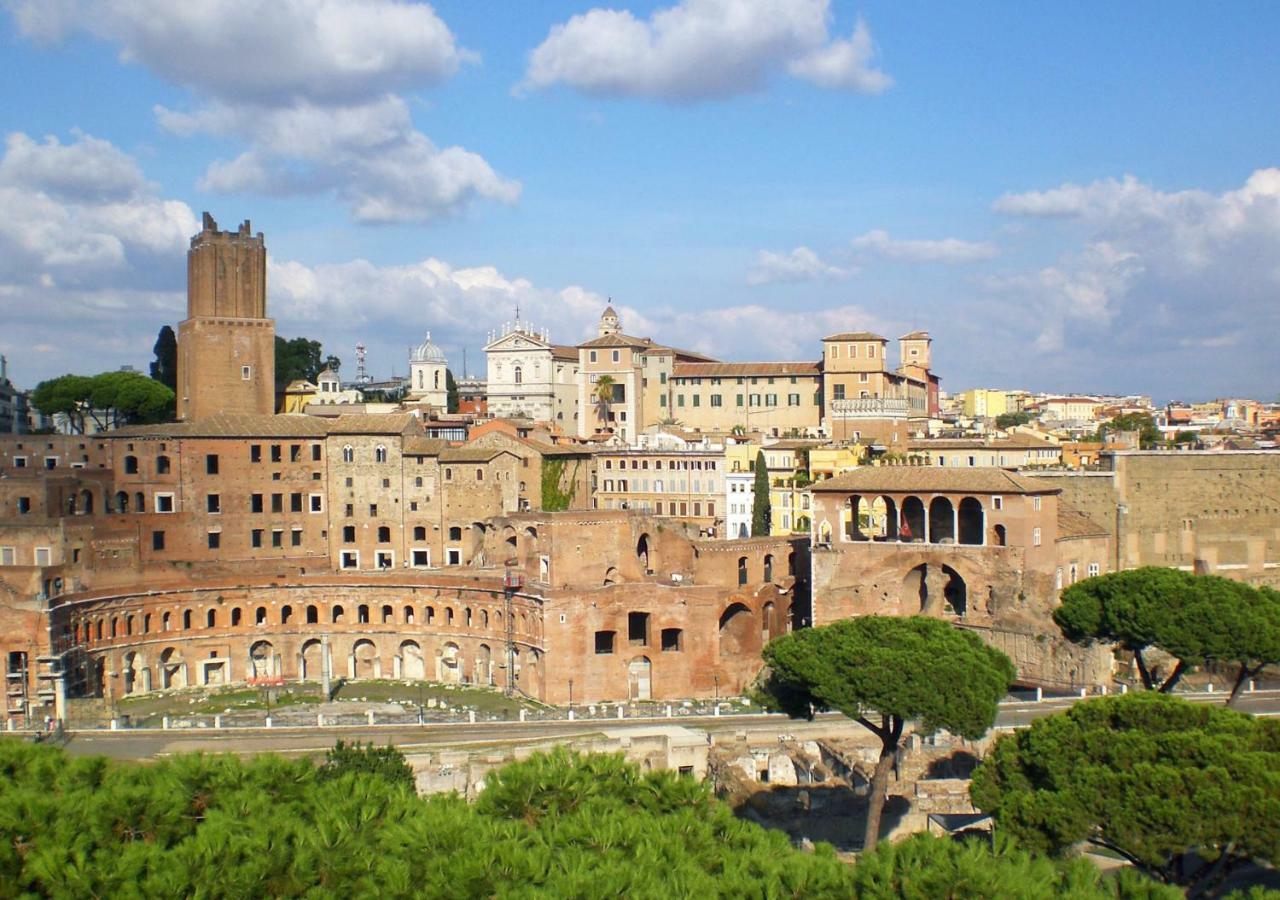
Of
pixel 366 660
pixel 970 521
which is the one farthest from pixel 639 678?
pixel 970 521

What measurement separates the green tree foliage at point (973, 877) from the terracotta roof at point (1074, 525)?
32911 mm

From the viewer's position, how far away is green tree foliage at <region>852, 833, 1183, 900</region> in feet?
64.9

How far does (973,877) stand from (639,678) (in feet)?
109

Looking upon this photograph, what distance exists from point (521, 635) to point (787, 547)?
1235 cm

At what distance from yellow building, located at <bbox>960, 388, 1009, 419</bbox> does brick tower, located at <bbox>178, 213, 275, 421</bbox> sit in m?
87.3

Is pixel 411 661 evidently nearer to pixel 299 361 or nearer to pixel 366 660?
pixel 366 660

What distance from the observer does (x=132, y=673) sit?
182ft

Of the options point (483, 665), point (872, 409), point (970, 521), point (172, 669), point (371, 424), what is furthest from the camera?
point (872, 409)

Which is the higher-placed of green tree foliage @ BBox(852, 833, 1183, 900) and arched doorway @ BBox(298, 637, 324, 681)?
green tree foliage @ BBox(852, 833, 1183, 900)

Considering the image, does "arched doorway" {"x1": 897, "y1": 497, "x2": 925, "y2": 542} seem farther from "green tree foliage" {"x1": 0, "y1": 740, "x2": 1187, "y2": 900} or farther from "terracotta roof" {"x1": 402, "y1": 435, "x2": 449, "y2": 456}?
"green tree foliage" {"x1": 0, "y1": 740, "x2": 1187, "y2": 900}

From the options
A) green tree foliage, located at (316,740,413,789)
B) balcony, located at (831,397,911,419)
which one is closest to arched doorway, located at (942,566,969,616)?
balcony, located at (831,397,911,419)

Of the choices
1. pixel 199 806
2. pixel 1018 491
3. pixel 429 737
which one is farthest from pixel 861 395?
pixel 199 806

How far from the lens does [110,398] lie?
76250 millimetres

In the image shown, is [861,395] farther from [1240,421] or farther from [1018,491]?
[1240,421]
